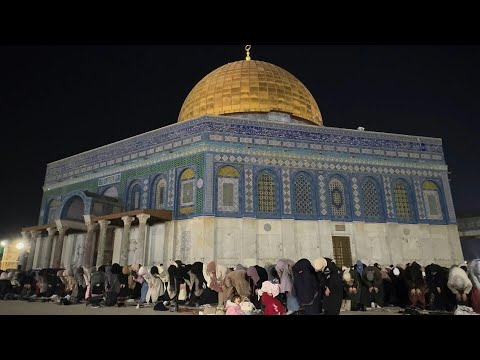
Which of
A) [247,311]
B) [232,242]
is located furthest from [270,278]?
[232,242]

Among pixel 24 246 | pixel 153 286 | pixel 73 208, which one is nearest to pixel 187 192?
pixel 153 286

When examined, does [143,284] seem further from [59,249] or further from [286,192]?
[59,249]

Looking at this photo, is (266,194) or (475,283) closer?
(475,283)

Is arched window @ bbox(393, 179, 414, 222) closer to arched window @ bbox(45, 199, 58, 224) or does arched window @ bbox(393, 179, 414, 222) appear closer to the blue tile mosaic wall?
the blue tile mosaic wall

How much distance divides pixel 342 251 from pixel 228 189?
5.79 m

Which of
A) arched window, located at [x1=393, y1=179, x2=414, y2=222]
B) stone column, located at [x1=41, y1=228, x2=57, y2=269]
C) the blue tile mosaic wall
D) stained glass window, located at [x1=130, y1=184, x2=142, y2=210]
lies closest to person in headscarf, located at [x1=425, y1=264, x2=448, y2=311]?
the blue tile mosaic wall

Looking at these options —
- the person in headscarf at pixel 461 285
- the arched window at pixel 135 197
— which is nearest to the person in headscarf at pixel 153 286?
the person in headscarf at pixel 461 285

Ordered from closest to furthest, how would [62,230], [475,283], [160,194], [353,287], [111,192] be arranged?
1. [475,283]
2. [353,287]
3. [160,194]
4. [62,230]
5. [111,192]

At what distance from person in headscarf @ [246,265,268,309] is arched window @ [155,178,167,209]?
8.45 metres

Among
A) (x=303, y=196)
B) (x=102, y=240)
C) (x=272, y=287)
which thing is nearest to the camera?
(x=272, y=287)

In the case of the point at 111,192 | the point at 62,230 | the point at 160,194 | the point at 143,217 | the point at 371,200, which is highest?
the point at 111,192

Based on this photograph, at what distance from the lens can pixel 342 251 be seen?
15367 mm

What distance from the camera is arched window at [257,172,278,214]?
15203 millimetres

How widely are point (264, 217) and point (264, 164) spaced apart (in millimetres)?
2456
